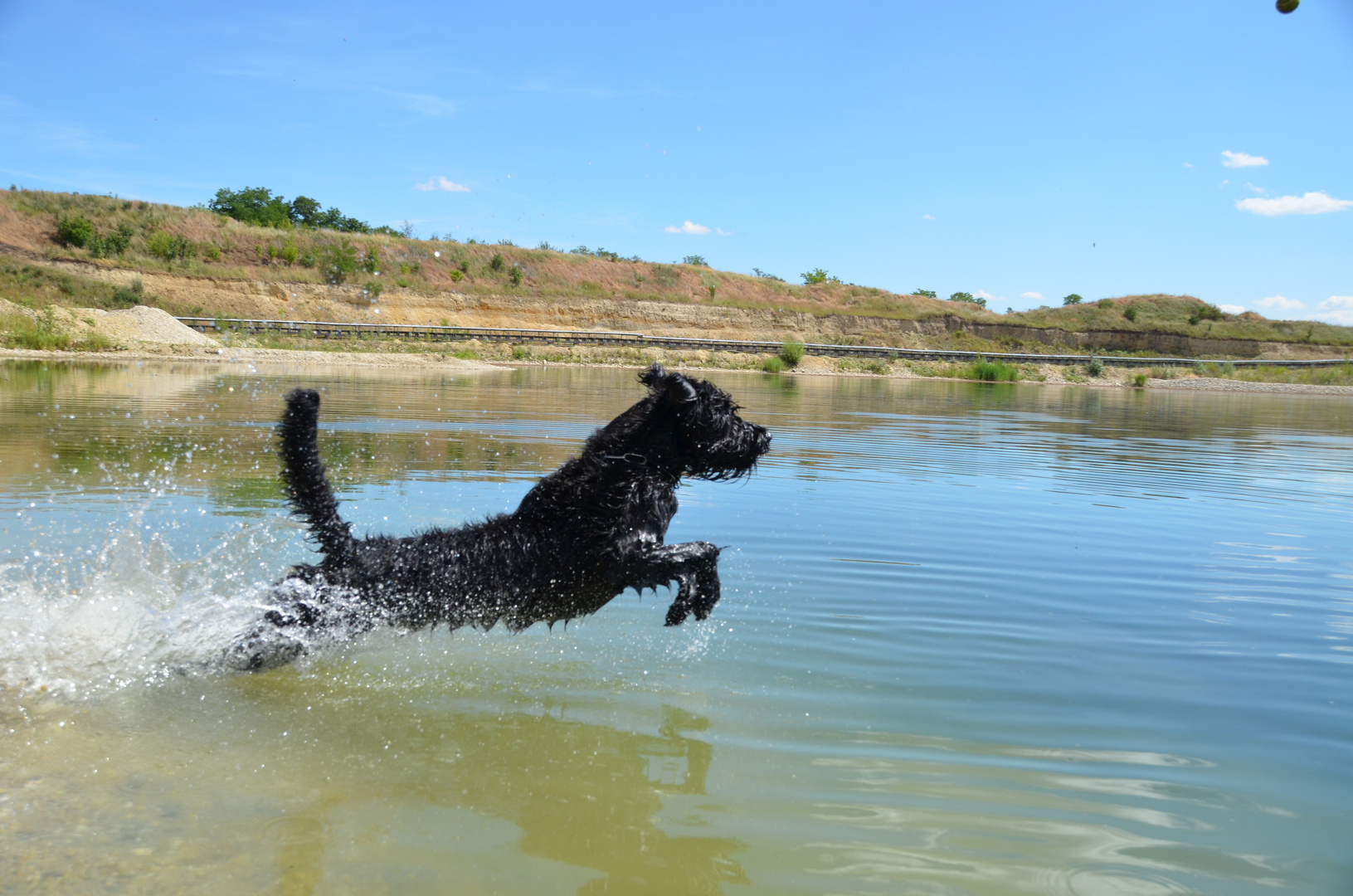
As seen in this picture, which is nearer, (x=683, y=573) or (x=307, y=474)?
(x=307, y=474)

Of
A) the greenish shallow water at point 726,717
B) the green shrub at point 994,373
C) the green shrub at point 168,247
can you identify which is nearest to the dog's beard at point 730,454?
the greenish shallow water at point 726,717

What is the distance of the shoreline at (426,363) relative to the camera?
112 ft

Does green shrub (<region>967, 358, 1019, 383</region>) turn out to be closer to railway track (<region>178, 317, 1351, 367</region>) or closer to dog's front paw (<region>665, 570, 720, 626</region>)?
railway track (<region>178, 317, 1351, 367</region>)

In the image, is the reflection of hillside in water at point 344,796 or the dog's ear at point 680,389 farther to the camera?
the dog's ear at point 680,389

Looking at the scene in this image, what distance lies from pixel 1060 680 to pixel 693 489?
6251 mm

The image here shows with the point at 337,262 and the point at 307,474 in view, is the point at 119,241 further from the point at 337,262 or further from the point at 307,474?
the point at 307,474

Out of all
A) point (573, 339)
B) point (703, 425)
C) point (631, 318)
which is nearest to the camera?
point (703, 425)

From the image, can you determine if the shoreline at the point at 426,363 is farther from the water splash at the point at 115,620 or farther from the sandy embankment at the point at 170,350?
the water splash at the point at 115,620

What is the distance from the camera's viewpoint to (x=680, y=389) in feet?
18.2

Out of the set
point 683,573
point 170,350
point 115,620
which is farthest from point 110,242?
point 683,573

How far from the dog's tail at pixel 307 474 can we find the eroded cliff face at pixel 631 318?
7083 centimetres

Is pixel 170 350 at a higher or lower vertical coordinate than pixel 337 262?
lower

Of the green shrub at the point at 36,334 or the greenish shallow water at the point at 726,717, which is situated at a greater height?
the green shrub at the point at 36,334

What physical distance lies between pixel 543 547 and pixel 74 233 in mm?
87410
